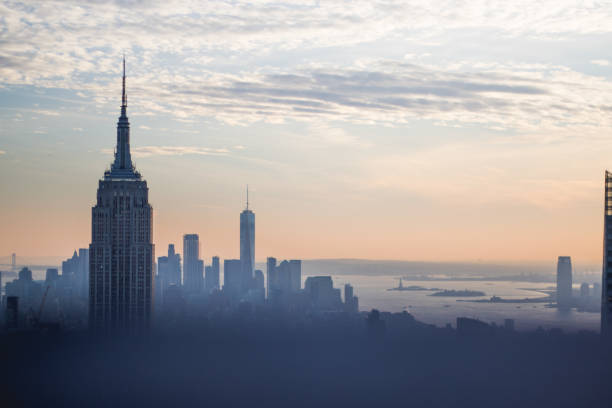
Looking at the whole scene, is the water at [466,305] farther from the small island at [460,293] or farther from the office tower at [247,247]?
the office tower at [247,247]

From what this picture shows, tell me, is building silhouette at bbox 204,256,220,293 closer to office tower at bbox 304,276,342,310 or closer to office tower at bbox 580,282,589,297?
office tower at bbox 304,276,342,310

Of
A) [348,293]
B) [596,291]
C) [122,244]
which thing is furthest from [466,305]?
[122,244]

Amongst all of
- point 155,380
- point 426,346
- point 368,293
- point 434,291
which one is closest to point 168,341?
point 155,380

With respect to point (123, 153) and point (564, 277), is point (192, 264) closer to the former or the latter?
point (123, 153)

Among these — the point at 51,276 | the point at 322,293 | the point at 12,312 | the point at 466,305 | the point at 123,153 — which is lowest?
the point at 322,293

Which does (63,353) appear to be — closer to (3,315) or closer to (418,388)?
(3,315)

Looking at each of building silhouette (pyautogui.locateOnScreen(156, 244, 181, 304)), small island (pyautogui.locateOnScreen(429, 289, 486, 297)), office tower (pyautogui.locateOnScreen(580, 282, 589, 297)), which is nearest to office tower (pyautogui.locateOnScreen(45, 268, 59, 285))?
building silhouette (pyautogui.locateOnScreen(156, 244, 181, 304))
